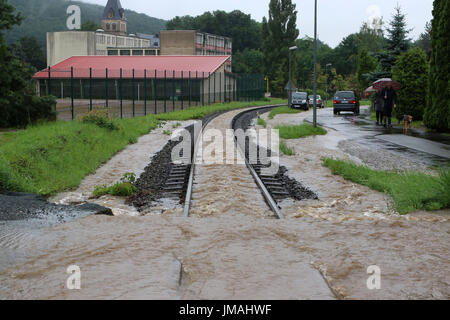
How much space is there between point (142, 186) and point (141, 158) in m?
5.19

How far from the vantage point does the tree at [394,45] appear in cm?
3606

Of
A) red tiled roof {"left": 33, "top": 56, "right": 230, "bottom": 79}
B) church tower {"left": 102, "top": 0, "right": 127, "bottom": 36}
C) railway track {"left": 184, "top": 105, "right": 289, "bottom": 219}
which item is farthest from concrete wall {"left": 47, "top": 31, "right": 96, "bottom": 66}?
railway track {"left": 184, "top": 105, "right": 289, "bottom": 219}

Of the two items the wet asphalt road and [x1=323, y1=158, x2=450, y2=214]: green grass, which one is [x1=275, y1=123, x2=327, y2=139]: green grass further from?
[x1=323, y1=158, x2=450, y2=214]: green grass

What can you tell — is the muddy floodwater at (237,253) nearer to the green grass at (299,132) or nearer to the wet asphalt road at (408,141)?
the wet asphalt road at (408,141)

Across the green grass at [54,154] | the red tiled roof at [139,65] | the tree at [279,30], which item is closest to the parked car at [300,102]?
the red tiled roof at [139,65]

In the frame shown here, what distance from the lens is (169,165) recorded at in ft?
52.4

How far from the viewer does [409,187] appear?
436 inches

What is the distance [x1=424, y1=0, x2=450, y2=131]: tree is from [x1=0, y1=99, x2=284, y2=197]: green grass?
45.4ft

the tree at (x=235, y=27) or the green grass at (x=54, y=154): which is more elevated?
the tree at (x=235, y=27)

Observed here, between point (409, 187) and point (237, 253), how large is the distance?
5417 mm

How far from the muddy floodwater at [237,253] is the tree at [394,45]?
28.0m

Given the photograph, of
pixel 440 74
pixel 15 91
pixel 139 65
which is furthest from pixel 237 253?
pixel 139 65
